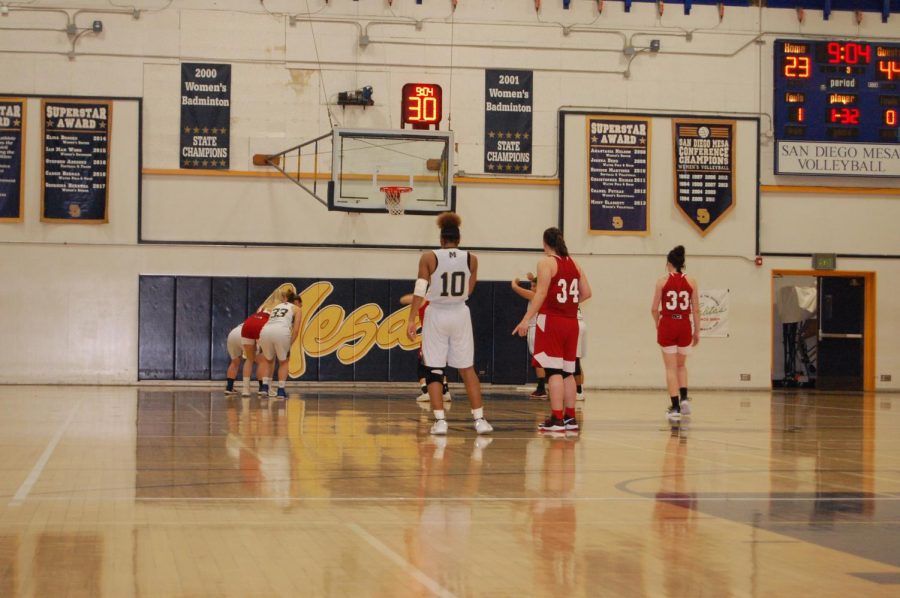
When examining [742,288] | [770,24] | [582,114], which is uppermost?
[770,24]

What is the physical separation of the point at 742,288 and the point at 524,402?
8.42 meters

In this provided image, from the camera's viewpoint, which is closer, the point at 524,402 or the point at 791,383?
the point at 524,402

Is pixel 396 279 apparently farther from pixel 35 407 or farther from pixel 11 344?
pixel 35 407

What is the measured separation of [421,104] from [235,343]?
589 cm

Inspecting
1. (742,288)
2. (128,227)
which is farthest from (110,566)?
(742,288)

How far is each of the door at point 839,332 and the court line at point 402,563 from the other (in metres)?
23.5

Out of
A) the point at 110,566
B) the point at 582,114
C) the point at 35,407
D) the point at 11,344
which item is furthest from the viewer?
the point at 582,114

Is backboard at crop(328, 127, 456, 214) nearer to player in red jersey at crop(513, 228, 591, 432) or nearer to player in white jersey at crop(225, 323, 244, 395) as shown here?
player in white jersey at crop(225, 323, 244, 395)

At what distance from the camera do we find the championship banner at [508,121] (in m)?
24.8

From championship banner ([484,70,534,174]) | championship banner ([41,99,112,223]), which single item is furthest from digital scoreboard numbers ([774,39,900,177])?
championship banner ([41,99,112,223])

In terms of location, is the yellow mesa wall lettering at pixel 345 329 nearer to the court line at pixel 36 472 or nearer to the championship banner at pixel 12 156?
the championship banner at pixel 12 156

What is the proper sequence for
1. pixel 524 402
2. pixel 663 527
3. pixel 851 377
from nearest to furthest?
pixel 663 527
pixel 524 402
pixel 851 377

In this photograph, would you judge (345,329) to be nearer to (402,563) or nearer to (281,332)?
(281,332)

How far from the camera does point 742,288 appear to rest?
25.7 metres
